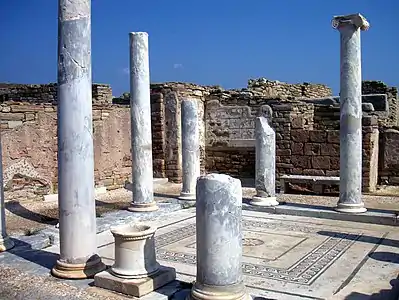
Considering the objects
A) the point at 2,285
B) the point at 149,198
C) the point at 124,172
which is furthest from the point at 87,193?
the point at 124,172

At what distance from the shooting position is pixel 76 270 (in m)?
5.02

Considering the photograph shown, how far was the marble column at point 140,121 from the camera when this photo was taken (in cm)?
855

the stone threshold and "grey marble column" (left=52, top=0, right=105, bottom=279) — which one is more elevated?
"grey marble column" (left=52, top=0, right=105, bottom=279)

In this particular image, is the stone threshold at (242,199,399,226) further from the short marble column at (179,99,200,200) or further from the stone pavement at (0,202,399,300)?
the short marble column at (179,99,200,200)

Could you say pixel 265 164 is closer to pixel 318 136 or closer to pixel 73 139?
pixel 318 136

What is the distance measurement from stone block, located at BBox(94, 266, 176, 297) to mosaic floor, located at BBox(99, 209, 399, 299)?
39 cm

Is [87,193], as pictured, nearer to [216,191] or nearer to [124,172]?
[216,191]

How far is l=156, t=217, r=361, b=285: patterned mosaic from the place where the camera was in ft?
17.4

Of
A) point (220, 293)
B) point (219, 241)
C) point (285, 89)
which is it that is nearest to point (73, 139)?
point (219, 241)

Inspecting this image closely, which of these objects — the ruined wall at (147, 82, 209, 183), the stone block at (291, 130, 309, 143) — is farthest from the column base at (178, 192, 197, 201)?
the stone block at (291, 130, 309, 143)

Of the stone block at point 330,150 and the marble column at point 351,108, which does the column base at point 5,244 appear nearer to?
the marble column at point 351,108

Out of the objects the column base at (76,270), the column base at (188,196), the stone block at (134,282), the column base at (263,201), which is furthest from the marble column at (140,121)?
the stone block at (134,282)

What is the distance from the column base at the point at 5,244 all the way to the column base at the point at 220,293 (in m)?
3.25

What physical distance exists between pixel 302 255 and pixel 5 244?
4026 mm
